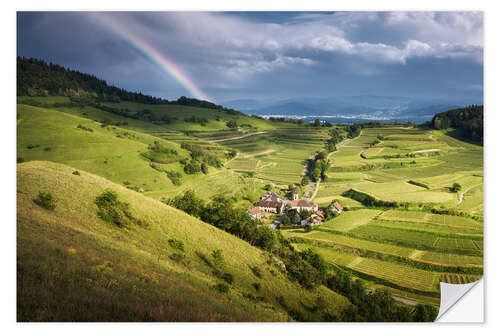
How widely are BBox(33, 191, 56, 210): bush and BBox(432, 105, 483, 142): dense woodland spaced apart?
16454 millimetres

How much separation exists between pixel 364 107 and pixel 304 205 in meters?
11.8

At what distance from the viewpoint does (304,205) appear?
19953mm

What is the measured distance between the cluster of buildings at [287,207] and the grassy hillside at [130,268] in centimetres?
764

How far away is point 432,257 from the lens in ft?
36.5

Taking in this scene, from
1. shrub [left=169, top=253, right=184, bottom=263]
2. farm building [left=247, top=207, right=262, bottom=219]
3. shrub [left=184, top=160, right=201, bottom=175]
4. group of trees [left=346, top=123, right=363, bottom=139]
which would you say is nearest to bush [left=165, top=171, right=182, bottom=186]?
shrub [left=184, top=160, right=201, bottom=175]

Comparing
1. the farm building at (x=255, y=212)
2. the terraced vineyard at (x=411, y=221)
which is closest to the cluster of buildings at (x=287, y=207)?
the farm building at (x=255, y=212)

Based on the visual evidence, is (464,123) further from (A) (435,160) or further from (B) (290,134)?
(B) (290,134)

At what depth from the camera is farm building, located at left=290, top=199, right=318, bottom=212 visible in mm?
19594

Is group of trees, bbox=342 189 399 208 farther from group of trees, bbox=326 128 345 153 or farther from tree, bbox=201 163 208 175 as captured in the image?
tree, bbox=201 163 208 175

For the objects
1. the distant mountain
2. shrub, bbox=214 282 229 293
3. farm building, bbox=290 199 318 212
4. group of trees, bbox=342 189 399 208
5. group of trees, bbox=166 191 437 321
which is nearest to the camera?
shrub, bbox=214 282 229 293

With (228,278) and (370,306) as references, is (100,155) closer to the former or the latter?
(228,278)

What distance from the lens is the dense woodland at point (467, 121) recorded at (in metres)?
10.3

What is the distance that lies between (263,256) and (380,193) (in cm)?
971

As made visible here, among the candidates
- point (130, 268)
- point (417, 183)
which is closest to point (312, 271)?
point (130, 268)
